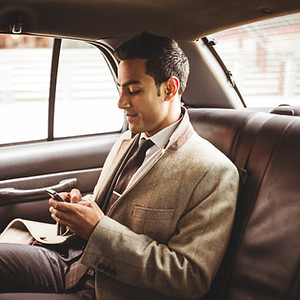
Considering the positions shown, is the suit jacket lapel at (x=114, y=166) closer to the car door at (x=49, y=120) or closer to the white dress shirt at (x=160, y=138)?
the white dress shirt at (x=160, y=138)

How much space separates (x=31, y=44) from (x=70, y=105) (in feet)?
2.28

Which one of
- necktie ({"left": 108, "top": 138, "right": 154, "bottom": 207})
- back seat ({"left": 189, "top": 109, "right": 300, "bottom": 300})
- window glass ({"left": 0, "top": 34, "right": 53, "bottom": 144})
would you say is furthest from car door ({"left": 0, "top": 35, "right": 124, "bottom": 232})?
back seat ({"left": 189, "top": 109, "right": 300, "bottom": 300})

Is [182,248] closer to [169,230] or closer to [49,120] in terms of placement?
[169,230]

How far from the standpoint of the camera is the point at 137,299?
4.54ft

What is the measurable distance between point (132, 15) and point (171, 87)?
605mm

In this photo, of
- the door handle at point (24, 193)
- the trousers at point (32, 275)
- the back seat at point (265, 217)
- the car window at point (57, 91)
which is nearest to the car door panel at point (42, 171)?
the door handle at point (24, 193)

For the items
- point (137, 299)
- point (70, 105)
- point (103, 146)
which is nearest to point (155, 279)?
point (137, 299)

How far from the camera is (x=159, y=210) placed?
141 cm

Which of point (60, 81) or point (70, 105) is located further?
point (70, 105)

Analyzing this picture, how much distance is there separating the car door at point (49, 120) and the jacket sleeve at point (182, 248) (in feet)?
3.84

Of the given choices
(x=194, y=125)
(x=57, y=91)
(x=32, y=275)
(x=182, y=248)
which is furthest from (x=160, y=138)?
(x=57, y=91)

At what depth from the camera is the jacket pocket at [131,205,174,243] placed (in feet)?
4.58

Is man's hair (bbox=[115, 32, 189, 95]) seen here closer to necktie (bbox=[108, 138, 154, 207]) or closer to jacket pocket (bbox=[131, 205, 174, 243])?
necktie (bbox=[108, 138, 154, 207])

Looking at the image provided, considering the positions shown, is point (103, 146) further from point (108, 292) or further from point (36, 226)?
point (108, 292)
